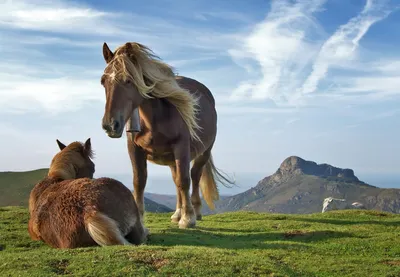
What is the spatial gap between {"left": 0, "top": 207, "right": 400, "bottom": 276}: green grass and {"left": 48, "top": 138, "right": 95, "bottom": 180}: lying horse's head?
5.39 feet

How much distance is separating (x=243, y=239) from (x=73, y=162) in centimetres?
451

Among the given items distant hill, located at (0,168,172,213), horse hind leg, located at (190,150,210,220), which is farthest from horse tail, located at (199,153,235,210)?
distant hill, located at (0,168,172,213)

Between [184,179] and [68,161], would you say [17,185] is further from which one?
[184,179]

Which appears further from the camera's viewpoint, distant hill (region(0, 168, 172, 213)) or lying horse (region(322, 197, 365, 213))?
distant hill (region(0, 168, 172, 213))

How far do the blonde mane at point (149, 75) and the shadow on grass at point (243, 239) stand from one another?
2711mm

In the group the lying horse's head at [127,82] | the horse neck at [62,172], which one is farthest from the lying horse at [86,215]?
the lying horse's head at [127,82]

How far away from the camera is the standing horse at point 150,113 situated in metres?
10.2

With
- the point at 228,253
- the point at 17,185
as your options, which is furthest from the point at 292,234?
the point at 17,185

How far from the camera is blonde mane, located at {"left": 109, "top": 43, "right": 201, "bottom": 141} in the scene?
10.5 metres

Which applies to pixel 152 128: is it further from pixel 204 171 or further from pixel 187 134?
pixel 204 171

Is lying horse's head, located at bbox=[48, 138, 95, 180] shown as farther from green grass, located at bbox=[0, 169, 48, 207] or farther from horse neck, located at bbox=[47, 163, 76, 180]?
green grass, located at bbox=[0, 169, 48, 207]

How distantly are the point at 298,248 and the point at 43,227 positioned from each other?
5171 millimetres

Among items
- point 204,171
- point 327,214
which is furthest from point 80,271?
point 327,214

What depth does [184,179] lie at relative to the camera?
12.1 metres
